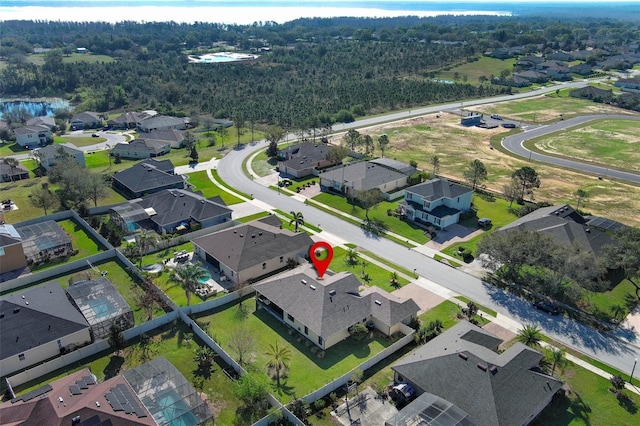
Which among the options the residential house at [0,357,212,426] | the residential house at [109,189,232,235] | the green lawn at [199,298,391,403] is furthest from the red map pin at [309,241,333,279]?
the residential house at [0,357,212,426]

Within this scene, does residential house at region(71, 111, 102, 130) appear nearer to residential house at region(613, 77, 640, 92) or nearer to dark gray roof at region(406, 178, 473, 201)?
dark gray roof at region(406, 178, 473, 201)

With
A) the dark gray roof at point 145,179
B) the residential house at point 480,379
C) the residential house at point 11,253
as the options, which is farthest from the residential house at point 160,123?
the residential house at point 480,379

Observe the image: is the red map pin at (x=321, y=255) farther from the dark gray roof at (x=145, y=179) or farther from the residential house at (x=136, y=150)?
the residential house at (x=136, y=150)

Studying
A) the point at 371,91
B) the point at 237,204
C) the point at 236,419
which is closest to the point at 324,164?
the point at 237,204

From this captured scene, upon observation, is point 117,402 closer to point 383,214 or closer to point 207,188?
point 383,214

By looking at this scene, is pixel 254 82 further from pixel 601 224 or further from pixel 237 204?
pixel 601 224

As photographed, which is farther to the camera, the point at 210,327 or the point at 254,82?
the point at 254,82
